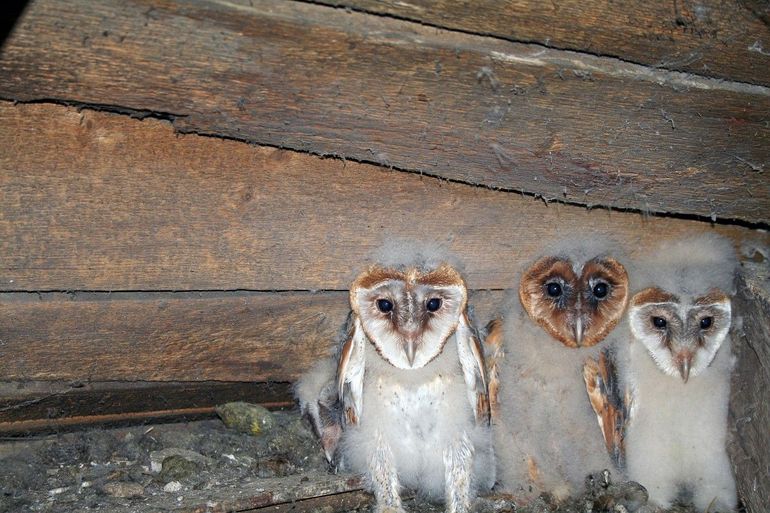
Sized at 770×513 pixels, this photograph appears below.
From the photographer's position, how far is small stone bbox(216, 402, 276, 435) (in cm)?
352

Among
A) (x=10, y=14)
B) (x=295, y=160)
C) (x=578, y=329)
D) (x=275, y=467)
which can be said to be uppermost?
(x=10, y=14)

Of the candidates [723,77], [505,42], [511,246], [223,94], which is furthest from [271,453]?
[723,77]

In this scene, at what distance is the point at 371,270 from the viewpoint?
3338 mm

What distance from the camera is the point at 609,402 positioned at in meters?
3.91

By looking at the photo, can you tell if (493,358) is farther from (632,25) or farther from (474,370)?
(632,25)

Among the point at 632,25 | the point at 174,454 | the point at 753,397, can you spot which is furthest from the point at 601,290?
the point at 174,454

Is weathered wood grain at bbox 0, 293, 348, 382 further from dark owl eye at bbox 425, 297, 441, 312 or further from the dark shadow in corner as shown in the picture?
the dark shadow in corner

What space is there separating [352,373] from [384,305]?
1.14ft

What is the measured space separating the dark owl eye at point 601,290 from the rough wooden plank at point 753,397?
1.84 feet

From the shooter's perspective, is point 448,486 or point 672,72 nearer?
point 672,72

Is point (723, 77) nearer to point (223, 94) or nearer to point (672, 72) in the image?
point (672, 72)

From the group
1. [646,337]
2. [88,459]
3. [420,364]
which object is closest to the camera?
[88,459]

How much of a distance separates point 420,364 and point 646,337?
114 centimetres

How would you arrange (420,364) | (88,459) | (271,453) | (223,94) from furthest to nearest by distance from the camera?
1. (420,364)
2. (271,453)
3. (88,459)
4. (223,94)
